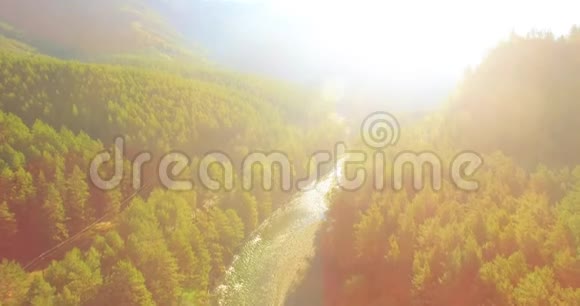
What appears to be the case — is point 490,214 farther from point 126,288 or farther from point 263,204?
point 263,204

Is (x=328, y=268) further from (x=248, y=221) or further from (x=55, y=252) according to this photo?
(x=55, y=252)

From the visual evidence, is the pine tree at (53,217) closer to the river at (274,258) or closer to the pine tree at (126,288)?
the pine tree at (126,288)

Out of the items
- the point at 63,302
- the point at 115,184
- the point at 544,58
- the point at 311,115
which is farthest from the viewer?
the point at 311,115

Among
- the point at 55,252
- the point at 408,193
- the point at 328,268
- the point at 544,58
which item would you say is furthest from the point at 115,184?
the point at 544,58

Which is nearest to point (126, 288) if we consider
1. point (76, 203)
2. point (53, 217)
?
point (53, 217)

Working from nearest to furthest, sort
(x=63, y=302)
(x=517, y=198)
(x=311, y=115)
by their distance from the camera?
(x=63, y=302), (x=517, y=198), (x=311, y=115)

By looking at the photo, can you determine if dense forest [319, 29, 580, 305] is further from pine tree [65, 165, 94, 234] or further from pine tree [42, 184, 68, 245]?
pine tree [42, 184, 68, 245]

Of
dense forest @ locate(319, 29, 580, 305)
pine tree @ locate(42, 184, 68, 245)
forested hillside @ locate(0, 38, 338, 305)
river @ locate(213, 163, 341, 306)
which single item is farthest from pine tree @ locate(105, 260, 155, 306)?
dense forest @ locate(319, 29, 580, 305)
